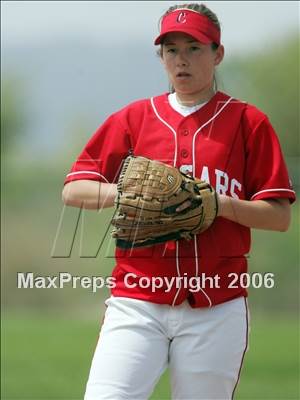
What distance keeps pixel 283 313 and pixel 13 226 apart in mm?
2682

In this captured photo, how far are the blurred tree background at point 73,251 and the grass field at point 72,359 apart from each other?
0.04ft

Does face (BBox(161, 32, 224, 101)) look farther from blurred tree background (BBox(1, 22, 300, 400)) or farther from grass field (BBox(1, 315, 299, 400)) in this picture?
blurred tree background (BBox(1, 22, 300, 400))

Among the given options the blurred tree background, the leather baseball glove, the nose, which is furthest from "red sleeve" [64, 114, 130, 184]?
the blurred tree background

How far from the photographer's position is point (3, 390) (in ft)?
17.1

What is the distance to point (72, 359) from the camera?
6.74m

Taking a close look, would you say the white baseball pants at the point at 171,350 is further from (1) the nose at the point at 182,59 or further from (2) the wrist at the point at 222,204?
(1) the nose at the point at 182,59

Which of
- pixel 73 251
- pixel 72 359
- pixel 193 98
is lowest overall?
pixel 72 359

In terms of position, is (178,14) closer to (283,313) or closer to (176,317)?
(176,317)

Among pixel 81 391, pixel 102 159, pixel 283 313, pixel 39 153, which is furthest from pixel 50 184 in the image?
pixel 102 159

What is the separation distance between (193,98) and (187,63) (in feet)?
0.41

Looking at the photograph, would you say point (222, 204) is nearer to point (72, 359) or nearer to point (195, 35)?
point (195, 35)

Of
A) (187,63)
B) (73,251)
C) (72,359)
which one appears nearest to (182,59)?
(187,63)

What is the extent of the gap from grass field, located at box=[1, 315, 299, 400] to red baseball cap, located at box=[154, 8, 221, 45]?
2955 millimetres

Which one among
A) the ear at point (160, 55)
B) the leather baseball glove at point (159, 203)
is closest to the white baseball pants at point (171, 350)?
the leather baseball glove at point (159, 203)
